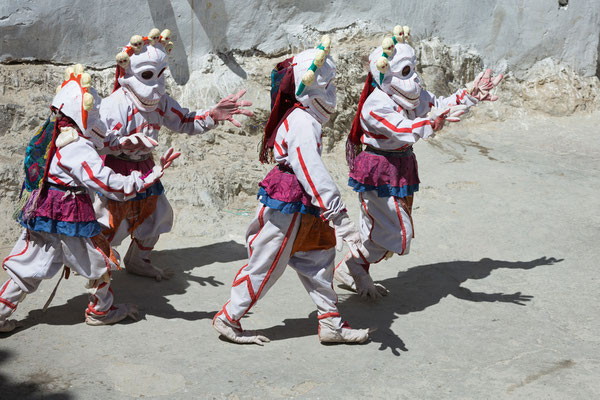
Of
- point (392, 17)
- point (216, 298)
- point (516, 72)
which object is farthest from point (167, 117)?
point (516, 72)

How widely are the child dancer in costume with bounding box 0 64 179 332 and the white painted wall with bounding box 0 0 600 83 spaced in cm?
310

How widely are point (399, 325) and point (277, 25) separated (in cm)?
460

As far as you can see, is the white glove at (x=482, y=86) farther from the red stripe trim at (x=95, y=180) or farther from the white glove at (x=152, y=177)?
the red stripe trim at (x=95, y=180)

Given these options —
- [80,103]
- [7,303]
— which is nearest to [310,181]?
[80,103]

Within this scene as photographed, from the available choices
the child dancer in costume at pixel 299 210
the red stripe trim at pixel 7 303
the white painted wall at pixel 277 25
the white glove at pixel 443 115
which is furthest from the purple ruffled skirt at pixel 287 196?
the white painted wall at pixel 277 25

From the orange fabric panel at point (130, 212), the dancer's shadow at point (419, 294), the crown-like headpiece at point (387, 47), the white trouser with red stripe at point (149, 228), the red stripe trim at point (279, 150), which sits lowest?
the dancer's shadow at point (419, 294)

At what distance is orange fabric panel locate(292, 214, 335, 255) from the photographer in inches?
149

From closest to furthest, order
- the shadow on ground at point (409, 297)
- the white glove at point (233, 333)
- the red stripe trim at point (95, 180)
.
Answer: the red stripe trim at point (95, 180)
the white glove at point (233, 333)
the shadow on ground at point (409, 297)

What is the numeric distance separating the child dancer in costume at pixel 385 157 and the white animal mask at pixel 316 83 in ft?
1.92

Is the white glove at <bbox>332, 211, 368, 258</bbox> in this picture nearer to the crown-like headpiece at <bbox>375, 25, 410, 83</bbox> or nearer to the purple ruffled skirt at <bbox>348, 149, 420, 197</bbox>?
the purple ruffled skirt at <bbox>348, 149, 420, 197</bbox>

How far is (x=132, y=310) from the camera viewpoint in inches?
167

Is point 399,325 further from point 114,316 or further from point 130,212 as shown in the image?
point 130,212

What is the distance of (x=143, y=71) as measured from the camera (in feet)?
14.9

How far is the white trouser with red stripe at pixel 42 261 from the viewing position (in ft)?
12.6
